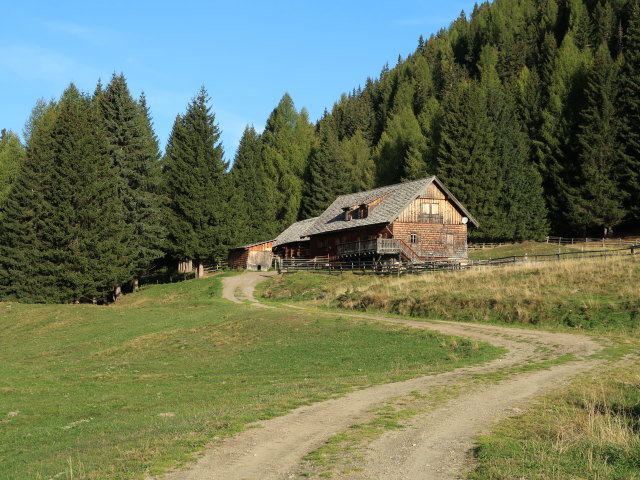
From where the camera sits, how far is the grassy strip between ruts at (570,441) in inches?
348

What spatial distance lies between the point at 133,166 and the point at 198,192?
7.16 m

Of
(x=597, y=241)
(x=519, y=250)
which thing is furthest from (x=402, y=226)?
(x=597, y=241)

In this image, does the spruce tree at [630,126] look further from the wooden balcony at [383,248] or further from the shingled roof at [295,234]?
the shingled roof at [295,234]

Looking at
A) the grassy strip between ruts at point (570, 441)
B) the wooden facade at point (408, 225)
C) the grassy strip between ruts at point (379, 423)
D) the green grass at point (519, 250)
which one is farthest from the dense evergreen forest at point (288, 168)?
the grassy strip between ruts at point (570, 441)

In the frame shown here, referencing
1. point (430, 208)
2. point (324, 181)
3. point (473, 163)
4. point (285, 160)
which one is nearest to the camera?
point (430, 208)

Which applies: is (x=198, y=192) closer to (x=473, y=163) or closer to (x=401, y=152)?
(x=473, y=163)

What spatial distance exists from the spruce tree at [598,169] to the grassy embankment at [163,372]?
51915 millimetres

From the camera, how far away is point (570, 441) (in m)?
10.4

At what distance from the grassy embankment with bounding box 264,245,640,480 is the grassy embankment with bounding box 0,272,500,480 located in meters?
5.25

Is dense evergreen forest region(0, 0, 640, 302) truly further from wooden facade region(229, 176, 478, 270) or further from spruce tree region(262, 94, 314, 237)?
wooden facade region(229, 176, 478, 270)

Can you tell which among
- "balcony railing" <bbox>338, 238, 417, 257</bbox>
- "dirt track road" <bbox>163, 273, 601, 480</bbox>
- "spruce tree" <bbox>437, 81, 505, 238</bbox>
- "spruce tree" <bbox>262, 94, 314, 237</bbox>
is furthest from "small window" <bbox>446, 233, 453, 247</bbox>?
"dirt track road" <bbox>163, 273, 601, 480</bbox>

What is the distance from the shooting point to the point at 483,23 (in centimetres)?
15262

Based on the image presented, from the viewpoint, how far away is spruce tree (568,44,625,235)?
241ft

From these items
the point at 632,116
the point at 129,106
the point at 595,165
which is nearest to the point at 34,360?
the point at 129,106
